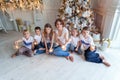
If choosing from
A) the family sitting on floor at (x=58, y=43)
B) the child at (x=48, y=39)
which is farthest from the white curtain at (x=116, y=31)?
the child at (x=48, y=39)

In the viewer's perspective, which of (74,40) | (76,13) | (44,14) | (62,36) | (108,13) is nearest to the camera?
(62,36)

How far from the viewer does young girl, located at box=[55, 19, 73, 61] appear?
221 centimetres

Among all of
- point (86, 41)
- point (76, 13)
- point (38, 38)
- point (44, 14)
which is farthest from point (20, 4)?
point (86, 41)

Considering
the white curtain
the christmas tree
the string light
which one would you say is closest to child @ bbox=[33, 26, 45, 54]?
the christmas tree

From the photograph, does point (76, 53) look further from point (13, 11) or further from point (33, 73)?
point (13, 11)

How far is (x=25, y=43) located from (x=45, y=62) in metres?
0.60

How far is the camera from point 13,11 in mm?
3768

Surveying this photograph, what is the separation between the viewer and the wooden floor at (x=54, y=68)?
69.7 inches

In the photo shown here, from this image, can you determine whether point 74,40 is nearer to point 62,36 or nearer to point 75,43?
point 75,43

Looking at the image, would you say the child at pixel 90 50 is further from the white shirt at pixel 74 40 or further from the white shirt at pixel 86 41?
the white shirt at pixel 74 40

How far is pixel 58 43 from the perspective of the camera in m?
2.34

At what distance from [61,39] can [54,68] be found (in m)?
0.64

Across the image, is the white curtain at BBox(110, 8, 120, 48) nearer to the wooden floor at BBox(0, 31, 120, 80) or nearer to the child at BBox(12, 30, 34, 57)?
the wooden floor at BBox(0, 31, 120, 80)

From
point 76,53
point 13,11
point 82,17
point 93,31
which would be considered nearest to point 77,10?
point 82,17
